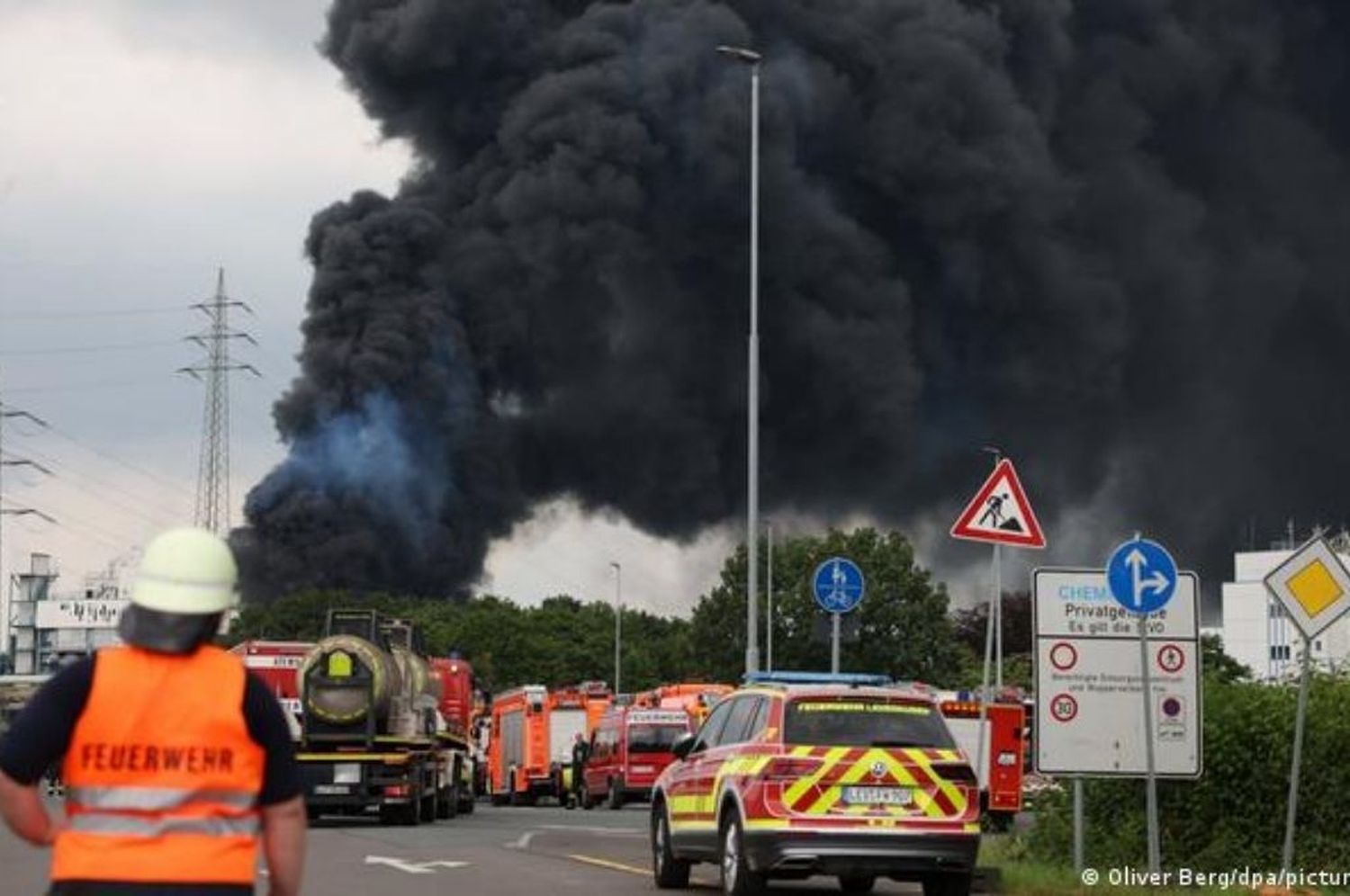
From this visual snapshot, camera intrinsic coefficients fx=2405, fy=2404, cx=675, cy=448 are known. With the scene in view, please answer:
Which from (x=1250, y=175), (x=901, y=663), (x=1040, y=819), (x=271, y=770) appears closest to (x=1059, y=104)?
(x=1250, y=175)

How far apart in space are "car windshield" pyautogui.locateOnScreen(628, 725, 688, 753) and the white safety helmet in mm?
40121

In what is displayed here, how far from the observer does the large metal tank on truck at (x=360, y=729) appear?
31.8 meters

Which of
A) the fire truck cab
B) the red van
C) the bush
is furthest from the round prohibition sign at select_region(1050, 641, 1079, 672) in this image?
the fire truck cab

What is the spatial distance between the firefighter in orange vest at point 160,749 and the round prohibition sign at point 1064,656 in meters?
13.1

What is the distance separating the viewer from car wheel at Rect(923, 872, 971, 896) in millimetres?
16844

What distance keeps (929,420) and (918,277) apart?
4.66m

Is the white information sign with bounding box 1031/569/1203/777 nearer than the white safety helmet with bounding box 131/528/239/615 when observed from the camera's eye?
No

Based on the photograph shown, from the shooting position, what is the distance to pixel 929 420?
255 ft

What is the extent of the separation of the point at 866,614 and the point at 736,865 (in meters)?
75.8

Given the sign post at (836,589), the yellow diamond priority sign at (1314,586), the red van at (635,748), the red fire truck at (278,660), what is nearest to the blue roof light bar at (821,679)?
the yellow diamond priority sign at (1314,586)

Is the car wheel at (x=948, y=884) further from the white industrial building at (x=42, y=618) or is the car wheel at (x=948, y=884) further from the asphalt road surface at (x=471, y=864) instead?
the white industrial building at (x=42, y=618)

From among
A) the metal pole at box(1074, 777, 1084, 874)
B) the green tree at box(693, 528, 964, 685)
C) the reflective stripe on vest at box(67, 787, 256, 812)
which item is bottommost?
the metal pole at box(1074, 777, 1084, 874)

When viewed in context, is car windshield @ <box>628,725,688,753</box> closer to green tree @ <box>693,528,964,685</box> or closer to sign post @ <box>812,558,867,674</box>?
sign post @ <box>812,558,867,674</box>

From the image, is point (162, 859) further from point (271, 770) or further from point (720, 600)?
point (720, 600)
